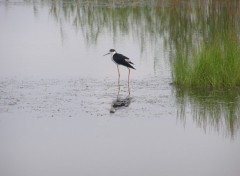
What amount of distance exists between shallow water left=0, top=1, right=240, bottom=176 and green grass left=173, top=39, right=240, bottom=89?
30 centimetres

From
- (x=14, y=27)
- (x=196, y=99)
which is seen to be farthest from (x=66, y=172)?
(x=14, y=27)

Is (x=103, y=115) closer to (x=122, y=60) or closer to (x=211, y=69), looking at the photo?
(x=211, y=69)

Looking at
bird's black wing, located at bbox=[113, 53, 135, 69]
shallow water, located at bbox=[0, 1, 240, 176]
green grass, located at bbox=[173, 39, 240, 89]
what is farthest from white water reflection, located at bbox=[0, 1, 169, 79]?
green grass, located at bbox=[173, 39, 240, 89]

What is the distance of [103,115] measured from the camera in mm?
7941

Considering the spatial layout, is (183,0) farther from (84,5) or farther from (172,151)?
(172,151)

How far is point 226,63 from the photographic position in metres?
9.30

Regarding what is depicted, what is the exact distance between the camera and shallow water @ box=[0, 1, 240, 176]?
6.07 meters

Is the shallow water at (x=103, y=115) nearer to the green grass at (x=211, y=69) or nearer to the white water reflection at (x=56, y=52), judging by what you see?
the white water reflection at (x=56, y=52)

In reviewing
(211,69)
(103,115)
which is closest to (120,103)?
(103,115)

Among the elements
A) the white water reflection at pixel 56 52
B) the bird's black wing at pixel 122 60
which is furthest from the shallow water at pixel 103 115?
the bird's black wing at pixel 122 60

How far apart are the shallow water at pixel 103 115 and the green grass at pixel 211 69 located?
295 mm

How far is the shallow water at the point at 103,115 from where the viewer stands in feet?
19.9

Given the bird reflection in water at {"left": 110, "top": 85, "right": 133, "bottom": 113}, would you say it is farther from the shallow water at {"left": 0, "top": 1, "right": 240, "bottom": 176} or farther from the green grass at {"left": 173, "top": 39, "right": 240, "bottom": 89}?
the green grass at {"left": 173, "top": 39, "right": 240, "bottom": 89}

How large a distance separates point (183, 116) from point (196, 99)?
92cm
